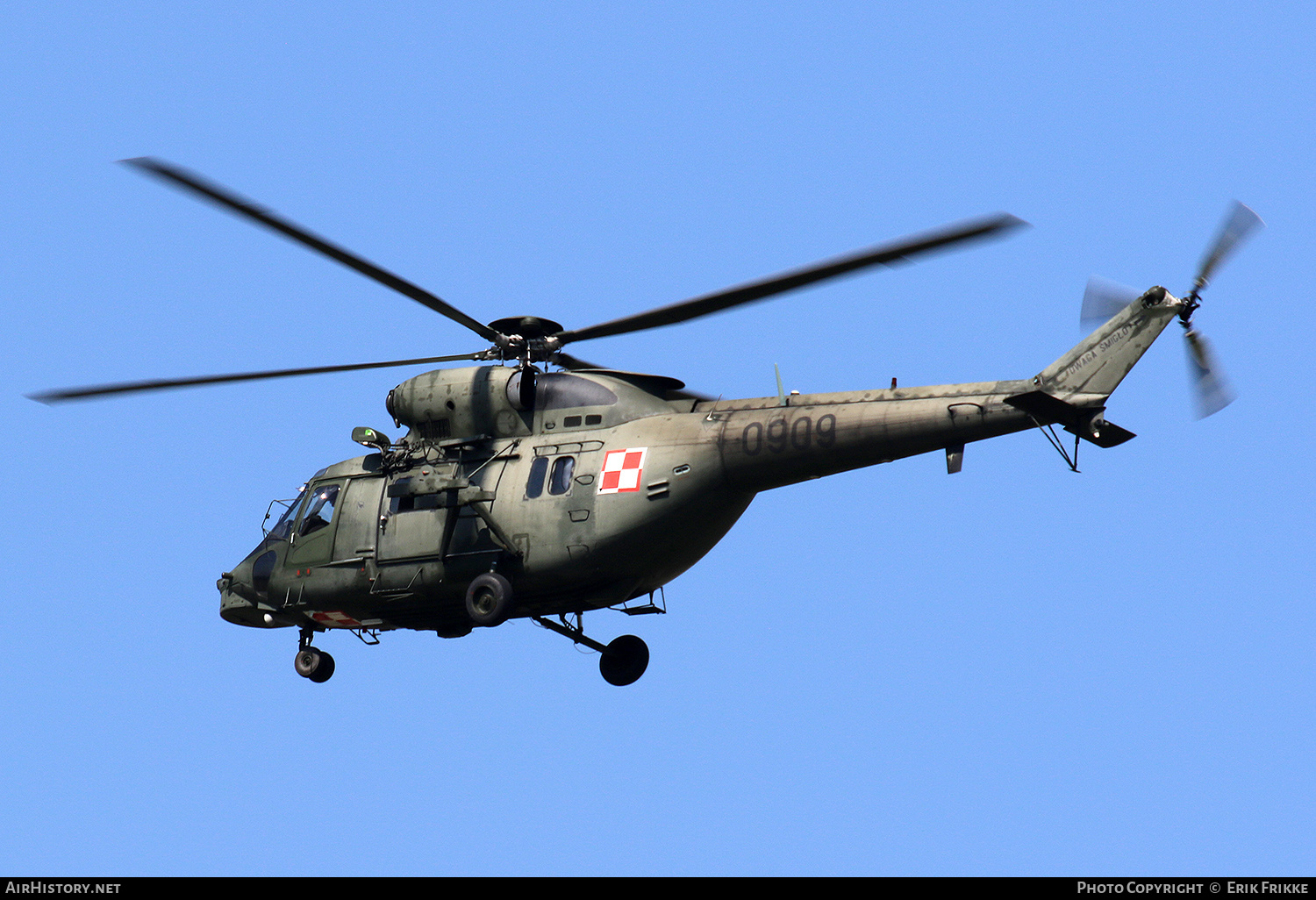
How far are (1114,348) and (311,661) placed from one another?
13.2 m

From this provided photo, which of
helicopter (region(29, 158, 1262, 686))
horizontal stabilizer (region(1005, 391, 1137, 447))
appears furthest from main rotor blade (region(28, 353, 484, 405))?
horizontal stabilizer (region(1005, 391, 1137, 447))

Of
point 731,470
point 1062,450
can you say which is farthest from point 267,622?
point 1062,450

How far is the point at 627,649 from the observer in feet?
77.7

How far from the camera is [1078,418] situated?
19219 millimetres

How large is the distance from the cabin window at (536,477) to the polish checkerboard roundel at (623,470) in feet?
3.10

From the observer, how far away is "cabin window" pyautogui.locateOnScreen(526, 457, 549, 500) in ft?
72.4

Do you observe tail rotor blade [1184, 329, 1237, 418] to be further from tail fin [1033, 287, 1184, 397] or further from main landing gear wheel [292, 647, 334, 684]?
main landing gear wheel [292, 647, 334, 684]

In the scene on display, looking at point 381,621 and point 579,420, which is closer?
point 579,420

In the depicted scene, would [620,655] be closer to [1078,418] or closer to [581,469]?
[581,469]

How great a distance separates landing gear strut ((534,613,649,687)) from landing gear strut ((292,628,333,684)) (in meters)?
4.14
